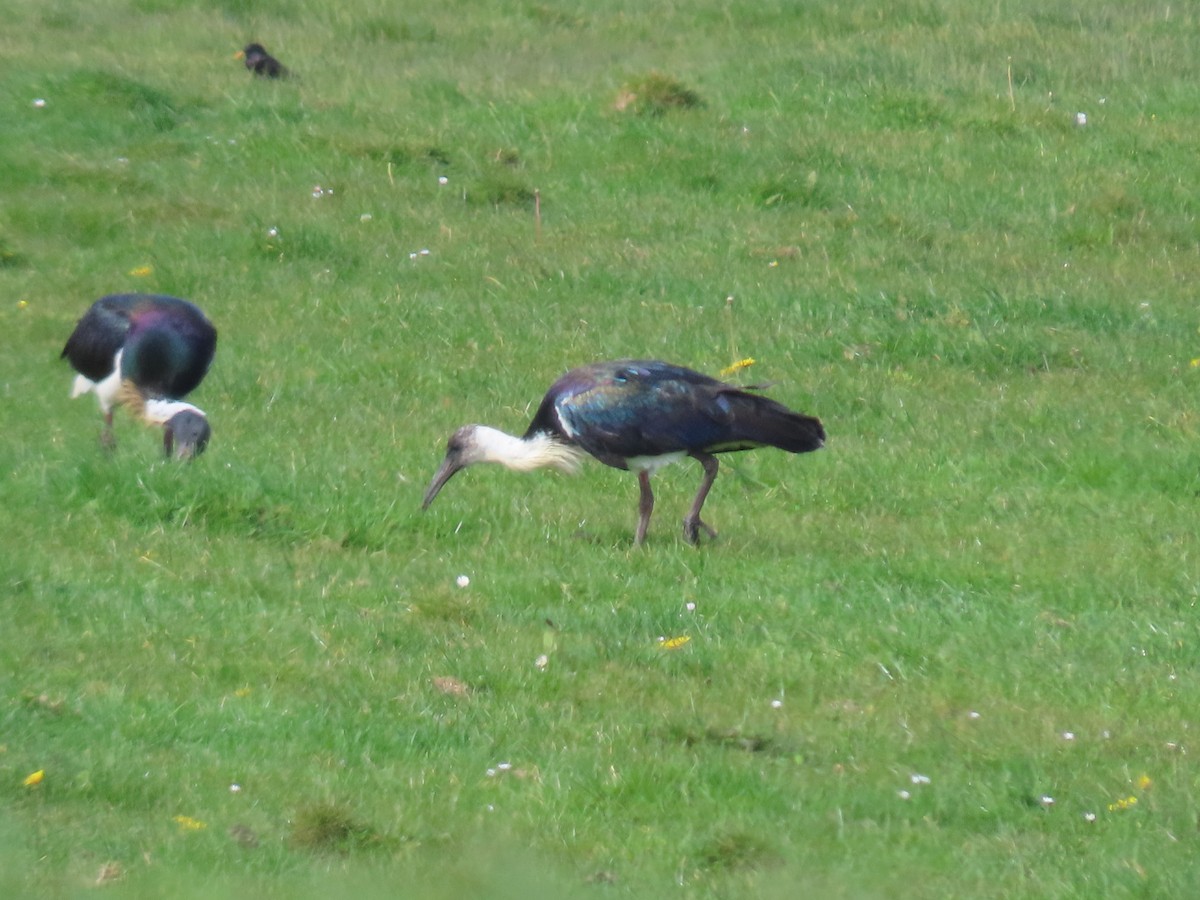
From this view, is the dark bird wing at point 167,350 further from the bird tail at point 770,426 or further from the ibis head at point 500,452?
the bird tail at point 770,426

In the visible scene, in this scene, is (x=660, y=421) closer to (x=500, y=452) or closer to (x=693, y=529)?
(x=693, y=529)

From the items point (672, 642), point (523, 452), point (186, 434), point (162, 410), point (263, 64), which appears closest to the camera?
point (672, 642)

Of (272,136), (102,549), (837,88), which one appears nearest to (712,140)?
(837,88)

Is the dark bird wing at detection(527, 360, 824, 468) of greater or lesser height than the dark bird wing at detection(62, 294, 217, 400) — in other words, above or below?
above

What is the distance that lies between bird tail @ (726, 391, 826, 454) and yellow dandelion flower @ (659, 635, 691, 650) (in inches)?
58.7

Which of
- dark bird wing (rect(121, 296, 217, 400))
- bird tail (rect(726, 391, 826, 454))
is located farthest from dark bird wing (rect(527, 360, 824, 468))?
dark bird wing (rect(121, 296, 217, 400))

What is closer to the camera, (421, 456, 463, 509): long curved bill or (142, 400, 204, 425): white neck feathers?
(421, 456, 463, 509): long curved bill

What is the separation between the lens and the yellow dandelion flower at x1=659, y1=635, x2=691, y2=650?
7.10 metres

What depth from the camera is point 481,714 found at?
6371mm

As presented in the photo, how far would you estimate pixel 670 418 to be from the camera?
8508 mm

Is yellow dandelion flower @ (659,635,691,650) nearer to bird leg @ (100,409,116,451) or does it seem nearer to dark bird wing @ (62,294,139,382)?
bird leg @ (100,409,116,451)

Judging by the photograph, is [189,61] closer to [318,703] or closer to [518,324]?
[518,324]

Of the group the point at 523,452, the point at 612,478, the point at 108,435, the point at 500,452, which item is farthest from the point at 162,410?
the point at 612,478

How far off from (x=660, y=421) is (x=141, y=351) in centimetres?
355
